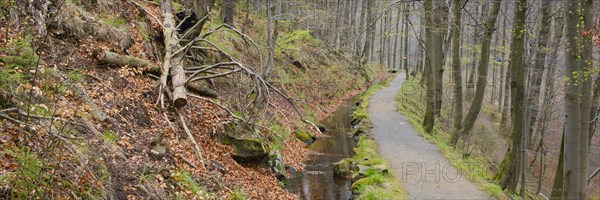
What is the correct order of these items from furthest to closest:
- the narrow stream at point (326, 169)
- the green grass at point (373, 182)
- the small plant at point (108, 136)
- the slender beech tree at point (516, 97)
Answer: the narrow stream at point (326, 169) < the slender beech tree at point (516, 97) < the green grass at point (373, 182) < the small plant at point (108, 136)

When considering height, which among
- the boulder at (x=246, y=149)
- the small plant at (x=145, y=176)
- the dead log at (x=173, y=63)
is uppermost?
the dead log at (x=173, y=63)

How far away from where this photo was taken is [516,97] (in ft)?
28.7

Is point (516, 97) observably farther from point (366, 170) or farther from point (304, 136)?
point (304, 136)

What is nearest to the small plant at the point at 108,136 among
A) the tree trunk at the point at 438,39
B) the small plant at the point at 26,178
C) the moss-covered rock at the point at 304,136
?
the small plant at the point at 26,178

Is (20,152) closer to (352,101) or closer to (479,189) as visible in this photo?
(479,189)

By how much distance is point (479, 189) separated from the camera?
8.24 m

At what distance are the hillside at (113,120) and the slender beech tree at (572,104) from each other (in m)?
4.92

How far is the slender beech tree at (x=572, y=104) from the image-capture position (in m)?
5.95

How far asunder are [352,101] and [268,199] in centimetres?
1628

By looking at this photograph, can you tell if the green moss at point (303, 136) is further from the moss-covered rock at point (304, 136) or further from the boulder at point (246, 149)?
the boulder at point (246, 149)

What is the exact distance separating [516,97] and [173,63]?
737cm

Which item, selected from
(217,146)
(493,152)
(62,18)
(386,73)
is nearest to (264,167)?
(217,146)

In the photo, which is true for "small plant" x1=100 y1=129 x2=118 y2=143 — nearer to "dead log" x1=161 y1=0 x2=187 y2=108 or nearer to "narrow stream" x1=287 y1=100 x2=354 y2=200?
"dead log" x1=161 y1=0 x2=187 y2=108

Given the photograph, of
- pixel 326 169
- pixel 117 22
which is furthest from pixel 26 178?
pixel 326 169
